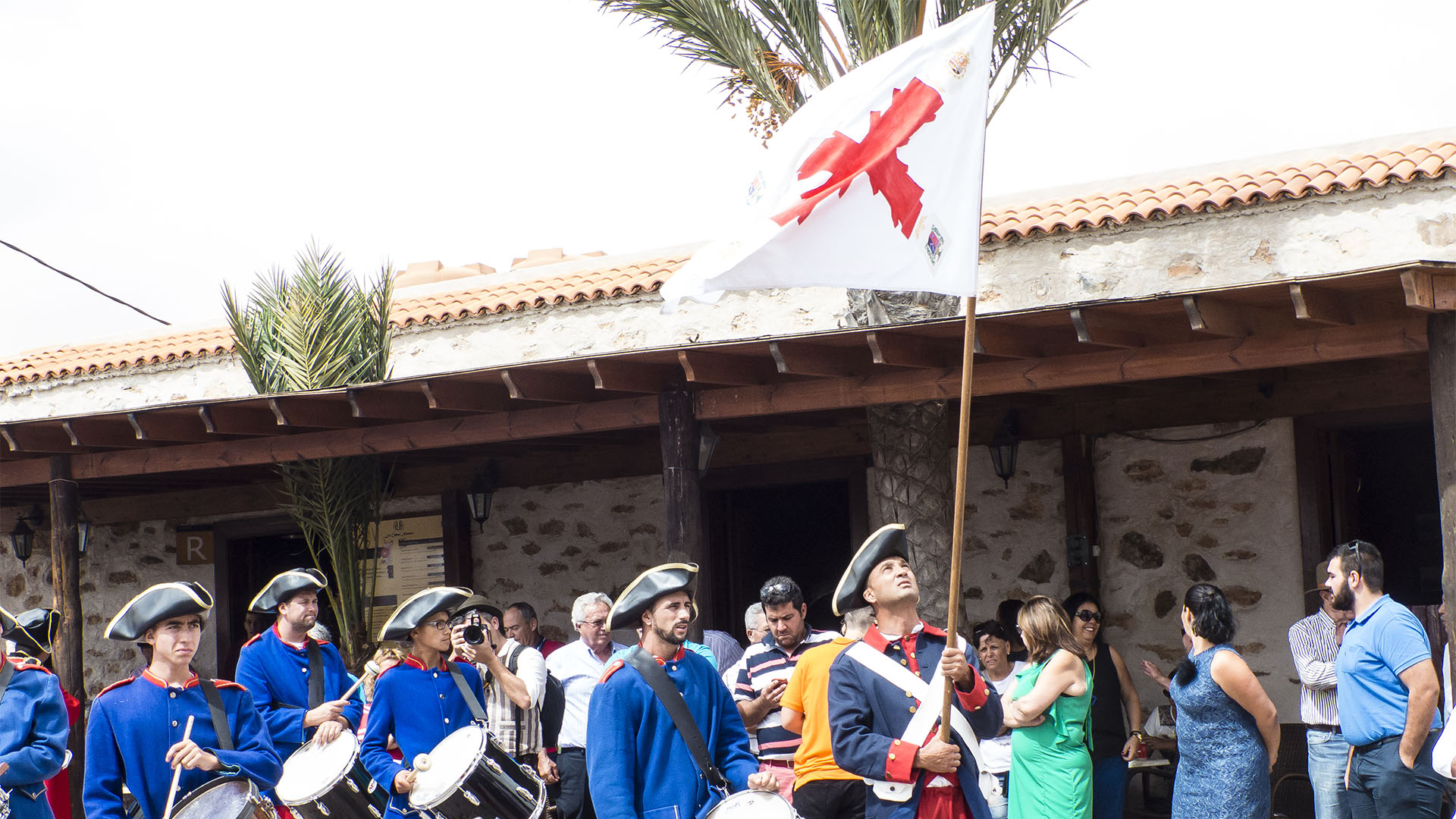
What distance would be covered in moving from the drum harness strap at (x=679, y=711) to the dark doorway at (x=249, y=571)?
7.57 m

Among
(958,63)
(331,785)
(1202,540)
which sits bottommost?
(331,785)

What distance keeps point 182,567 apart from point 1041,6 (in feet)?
27.4

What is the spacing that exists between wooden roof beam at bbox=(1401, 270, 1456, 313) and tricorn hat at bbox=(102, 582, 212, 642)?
4690 mm

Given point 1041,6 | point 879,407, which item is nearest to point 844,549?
point 879,407

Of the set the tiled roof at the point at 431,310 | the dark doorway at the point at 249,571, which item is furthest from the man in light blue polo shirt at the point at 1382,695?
the dark doorway at the point at 249,571

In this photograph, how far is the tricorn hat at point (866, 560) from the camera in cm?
477

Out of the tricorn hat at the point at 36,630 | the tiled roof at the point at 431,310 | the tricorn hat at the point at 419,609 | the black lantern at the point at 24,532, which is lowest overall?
the tricorn hat at the point at 36,630

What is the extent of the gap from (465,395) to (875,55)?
9.92ft

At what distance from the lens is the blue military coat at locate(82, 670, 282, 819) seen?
5.08m

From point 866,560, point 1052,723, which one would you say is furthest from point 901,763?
point 1052,723

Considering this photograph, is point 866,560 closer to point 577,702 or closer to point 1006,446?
point 577,702

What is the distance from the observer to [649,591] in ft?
16.3

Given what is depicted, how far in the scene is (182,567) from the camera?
40.8ft

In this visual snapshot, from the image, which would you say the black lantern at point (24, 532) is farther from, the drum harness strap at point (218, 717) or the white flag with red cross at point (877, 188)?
the white flag with red cross at point (877, 188)
